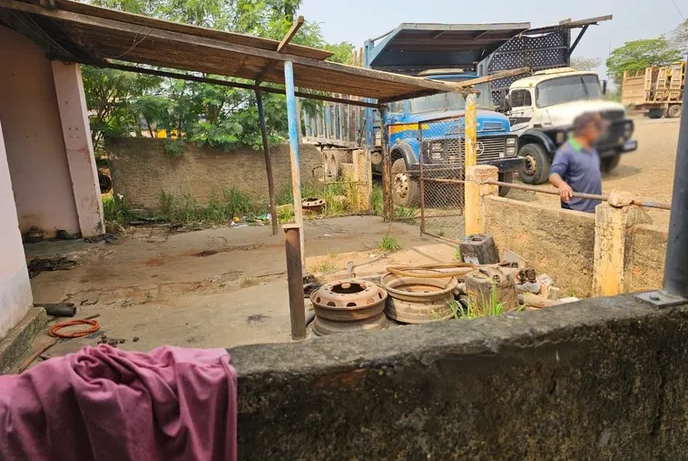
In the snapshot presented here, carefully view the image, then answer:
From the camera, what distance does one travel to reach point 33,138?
7223 millimetres

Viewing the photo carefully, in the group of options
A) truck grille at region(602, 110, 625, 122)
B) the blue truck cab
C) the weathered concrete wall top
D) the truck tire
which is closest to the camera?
the weathered concrete wall top

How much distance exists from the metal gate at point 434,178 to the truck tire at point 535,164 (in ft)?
5.71

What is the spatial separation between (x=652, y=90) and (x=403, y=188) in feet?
25.3

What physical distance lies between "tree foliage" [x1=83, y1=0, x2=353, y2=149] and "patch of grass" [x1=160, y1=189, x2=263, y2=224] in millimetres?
1216

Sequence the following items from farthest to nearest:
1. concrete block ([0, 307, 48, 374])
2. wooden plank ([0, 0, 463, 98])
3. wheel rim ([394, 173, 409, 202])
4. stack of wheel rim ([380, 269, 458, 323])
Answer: wheel rim ([394, 173, 409, 202]), wooden plank ([0, 0, 463, 98]), stack of wheel rim ([380, 269, 458, 323]), concrete block ([0, 307, 48, 374])

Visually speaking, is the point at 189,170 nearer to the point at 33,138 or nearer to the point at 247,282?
the point at 33,138

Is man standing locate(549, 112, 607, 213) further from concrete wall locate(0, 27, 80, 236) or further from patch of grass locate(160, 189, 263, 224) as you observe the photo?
concrete wall locate(0, 27, 80, 236)

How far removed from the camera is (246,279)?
5.70 m

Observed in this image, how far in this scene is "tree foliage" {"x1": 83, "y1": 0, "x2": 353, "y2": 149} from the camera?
30.9 feet

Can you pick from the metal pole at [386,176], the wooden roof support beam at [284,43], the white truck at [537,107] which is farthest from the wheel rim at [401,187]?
the wooden roof support beam at [284,43]

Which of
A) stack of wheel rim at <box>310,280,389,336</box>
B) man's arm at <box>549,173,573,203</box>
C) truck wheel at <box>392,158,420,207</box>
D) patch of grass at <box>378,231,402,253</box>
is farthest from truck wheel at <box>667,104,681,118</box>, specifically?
truck wheel at <box>392,158,420,207</box>

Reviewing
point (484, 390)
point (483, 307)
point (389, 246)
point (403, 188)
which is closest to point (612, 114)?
point (484, 390)

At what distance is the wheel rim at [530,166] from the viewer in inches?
394

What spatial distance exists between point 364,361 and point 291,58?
452cm
